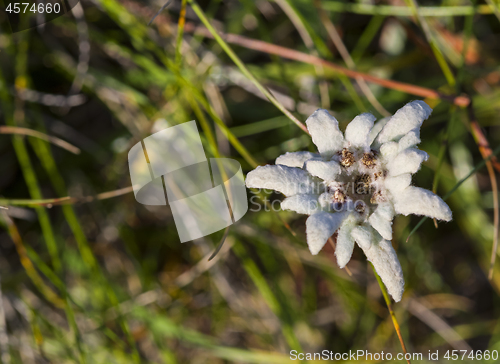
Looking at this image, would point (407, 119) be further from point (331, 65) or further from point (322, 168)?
point (331, 65)

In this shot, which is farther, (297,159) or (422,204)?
(297,159)

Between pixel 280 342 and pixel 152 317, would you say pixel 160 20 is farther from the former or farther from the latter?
pixel 280 342

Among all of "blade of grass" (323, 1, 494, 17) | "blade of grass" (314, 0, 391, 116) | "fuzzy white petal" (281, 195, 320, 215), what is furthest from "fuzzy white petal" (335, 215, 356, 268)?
"blade of grass" (323, 1, 494, 17)

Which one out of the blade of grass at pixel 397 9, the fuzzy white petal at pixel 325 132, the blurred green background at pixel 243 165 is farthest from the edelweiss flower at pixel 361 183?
the blade of grass at pixel 397 9

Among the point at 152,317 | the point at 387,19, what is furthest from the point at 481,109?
the point at 152,317

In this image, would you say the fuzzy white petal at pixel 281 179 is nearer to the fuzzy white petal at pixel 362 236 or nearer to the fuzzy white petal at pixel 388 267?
the fuzzy white petal at pixel 362 236

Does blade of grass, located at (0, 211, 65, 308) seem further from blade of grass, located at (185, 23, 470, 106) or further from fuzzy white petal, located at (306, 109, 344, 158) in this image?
fuzzy white petal, located at (306, 109, 344, 158)

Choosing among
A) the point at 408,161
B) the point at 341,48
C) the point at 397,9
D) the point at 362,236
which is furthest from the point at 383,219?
the point at 397,9
